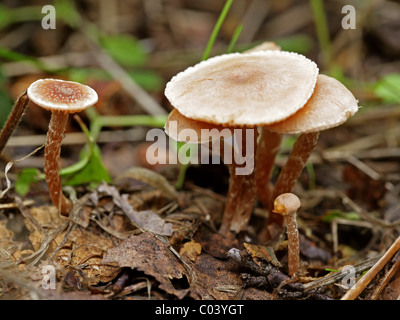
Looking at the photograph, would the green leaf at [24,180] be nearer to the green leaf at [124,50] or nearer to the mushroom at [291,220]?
the mushroom at [291,220]

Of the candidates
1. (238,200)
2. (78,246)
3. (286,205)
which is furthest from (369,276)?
(78,246)

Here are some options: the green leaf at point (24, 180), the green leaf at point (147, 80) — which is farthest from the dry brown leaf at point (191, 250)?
the green leaf at point (147, 80)

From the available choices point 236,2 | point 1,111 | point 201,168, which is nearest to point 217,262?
point 201,168

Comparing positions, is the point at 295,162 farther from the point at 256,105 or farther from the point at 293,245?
the point at 256,105

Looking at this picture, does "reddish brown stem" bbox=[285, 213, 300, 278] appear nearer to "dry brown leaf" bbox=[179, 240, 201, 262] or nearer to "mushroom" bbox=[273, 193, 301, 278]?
"mushroom" bbox=[273, 193, 301, 278]

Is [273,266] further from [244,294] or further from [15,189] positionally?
[15,189]

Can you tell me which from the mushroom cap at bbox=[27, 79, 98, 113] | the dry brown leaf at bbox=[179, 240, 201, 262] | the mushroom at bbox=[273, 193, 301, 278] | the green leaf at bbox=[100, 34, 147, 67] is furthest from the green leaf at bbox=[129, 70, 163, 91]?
the mushroom at bbox=[273, 193, 301, 278]

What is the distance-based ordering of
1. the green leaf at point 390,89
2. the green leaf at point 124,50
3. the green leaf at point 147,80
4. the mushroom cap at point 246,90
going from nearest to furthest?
the mushroom cap at point 246,90 → the green leaf at point 390,89 → the green leaf at point 147,80 → the green leaf at point 124,50
